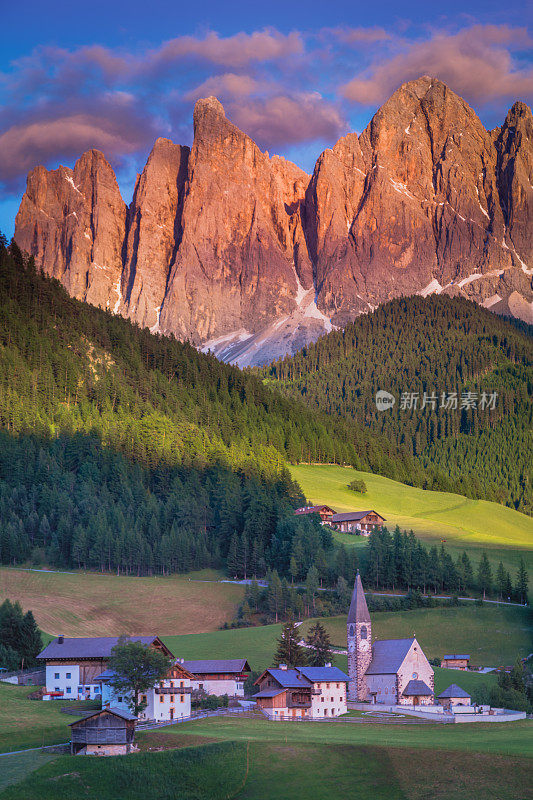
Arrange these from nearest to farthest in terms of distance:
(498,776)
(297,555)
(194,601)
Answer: (498,776) → (194,601) → (297,555)

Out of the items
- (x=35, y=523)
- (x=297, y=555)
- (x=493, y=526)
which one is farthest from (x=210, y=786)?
(x=493, y=526)

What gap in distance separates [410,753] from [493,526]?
13906 cm

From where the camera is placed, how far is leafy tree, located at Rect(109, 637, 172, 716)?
240 ft

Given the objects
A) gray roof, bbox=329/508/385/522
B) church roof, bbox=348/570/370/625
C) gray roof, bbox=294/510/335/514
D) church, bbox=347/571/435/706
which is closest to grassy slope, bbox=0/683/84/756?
church, bbox=347/571/435/706

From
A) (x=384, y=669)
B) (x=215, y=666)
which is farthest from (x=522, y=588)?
(x=215, y=666)

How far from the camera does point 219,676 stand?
280 feet

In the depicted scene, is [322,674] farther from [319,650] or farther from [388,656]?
[319,650]

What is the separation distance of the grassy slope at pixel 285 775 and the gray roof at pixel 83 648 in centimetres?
2514

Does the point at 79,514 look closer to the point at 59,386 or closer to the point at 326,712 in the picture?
the point at 59,386

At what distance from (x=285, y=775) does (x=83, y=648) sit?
34.3m

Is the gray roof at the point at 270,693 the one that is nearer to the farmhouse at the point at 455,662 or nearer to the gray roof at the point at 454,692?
the gray roof at the point at 454,692

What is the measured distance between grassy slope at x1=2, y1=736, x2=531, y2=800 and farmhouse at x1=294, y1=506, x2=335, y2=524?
100698 mm

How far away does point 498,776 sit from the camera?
52000 millimetres

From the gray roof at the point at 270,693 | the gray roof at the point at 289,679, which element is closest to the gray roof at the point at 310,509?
the gray roof at the point at 289,679
